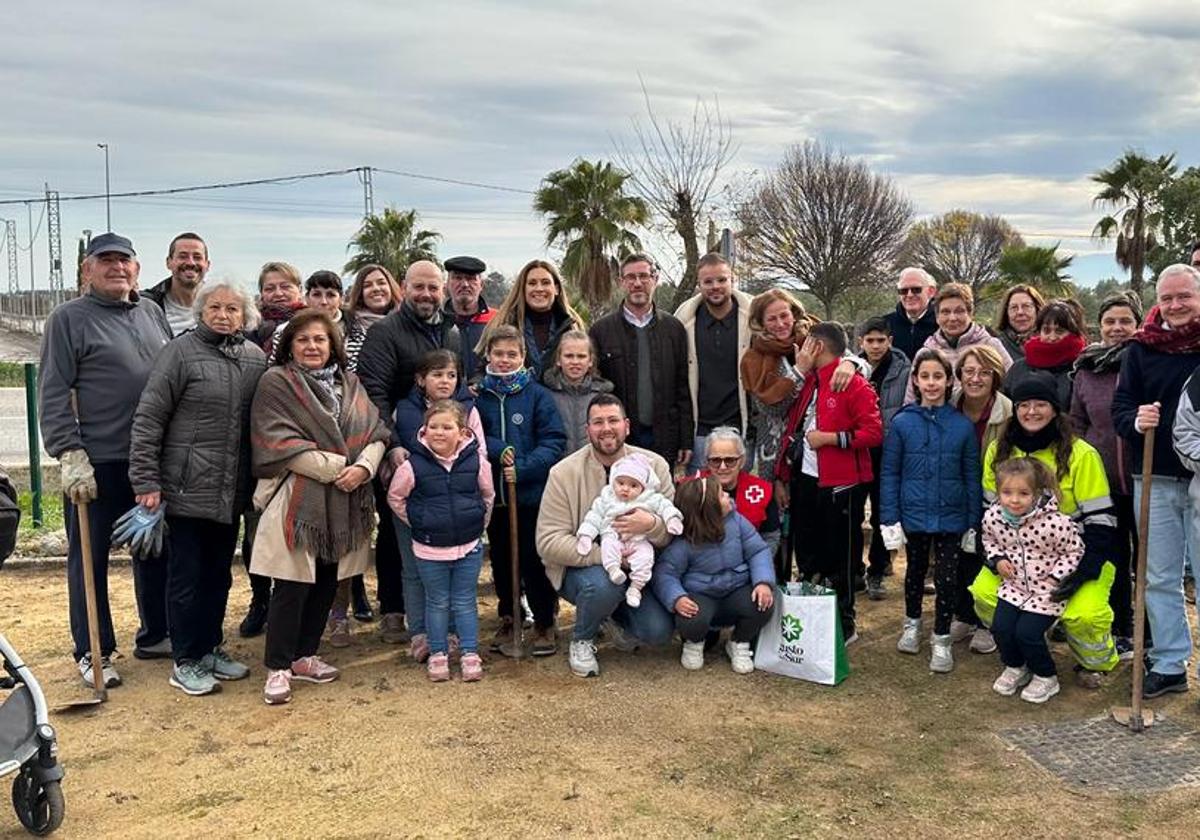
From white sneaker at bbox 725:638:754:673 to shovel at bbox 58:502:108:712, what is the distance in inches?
123

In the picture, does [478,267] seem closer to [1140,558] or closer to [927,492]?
[927,492]

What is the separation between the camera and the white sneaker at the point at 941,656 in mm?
4902

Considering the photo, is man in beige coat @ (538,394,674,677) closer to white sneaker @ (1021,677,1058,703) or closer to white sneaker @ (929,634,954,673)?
white sneaker @ (929,634,954,673)

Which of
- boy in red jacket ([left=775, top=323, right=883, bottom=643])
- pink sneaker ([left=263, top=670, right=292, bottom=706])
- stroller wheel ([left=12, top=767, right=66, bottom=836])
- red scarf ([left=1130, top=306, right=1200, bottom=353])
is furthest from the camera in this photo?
boy in red jacket ([left=775, top=323, right=883, bottom=643])

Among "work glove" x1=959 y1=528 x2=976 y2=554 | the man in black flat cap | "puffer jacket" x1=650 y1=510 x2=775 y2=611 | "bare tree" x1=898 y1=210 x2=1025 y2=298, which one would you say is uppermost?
"bare tree" x1=898 y1=210 x2=1025 y2=298

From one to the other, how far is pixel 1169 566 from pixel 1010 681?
91cm

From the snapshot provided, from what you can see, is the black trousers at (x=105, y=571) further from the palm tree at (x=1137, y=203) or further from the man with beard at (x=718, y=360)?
the palm tree at (x=1137, y=203)

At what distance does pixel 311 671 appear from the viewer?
4871 millimetres

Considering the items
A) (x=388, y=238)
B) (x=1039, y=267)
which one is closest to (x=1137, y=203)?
(x=1039, y=267)

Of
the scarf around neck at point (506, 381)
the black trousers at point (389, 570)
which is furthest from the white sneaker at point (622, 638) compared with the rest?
the scarf around neck at point (506, 381)

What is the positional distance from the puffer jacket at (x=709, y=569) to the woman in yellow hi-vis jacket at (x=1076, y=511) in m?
1.08

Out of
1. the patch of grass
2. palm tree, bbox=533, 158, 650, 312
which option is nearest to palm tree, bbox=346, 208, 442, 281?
palm tree, bbox=533, 158, 650, 312

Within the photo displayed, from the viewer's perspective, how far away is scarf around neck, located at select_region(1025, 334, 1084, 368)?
5215 millimetres

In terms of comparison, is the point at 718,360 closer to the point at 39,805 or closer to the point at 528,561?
the point at 528,561
